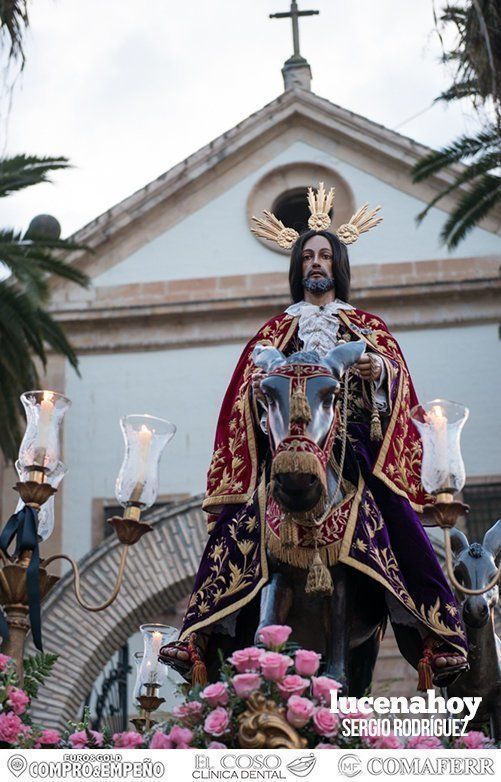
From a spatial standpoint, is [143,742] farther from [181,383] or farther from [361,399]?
[181,383]

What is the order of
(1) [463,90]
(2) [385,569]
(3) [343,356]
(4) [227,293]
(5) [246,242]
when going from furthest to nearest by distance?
(5) [246,242]
(4) [227,293]
(1) [463,90]
(3) [343,356]
(2) [385,569]

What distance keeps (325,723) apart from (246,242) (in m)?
13.9

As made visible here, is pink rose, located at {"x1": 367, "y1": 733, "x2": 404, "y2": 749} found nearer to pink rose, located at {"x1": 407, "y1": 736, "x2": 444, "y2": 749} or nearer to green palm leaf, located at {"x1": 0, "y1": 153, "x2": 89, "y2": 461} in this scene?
pink rose, located at {"x1": 407, "y1": 736, "x2": 444, "y2": 749}

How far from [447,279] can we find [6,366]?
18.6ft

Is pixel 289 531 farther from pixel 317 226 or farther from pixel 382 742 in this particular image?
pixel 317 226

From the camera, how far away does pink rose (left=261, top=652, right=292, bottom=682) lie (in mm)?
4426

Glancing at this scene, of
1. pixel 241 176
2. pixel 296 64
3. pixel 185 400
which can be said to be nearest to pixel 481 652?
pixel 185 400

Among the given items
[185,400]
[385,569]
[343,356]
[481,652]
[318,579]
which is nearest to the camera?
[318,579]

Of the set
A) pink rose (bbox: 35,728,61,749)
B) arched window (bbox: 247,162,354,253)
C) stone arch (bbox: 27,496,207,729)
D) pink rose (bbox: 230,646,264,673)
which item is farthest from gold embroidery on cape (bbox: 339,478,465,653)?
arched window (bbox: 247,162,354,253)

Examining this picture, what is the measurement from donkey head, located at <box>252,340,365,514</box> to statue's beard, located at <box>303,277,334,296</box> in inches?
27.0

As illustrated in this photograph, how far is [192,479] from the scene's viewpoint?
53.4 ft

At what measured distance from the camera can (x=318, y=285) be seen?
6.16m

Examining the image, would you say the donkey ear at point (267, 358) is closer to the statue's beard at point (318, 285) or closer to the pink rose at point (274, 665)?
the statue's beard at point (318, 285)

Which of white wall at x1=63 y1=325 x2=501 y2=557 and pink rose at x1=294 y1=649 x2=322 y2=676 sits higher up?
white wall at x1=63 y1=325 x2=501 y2=557
